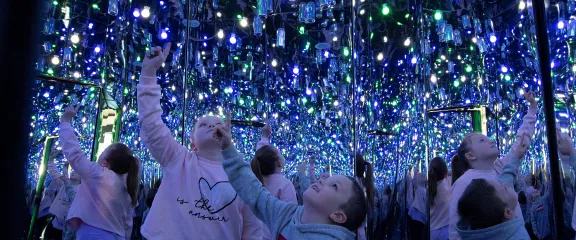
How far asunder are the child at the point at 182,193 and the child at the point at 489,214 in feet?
3.67

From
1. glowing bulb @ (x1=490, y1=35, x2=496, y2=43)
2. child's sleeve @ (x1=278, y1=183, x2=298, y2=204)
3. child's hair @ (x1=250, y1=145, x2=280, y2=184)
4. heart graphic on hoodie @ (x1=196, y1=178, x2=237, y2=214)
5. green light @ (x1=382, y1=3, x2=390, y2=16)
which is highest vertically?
glowing bulb @ (x1=490, y1=35, x2=496, y2=43)

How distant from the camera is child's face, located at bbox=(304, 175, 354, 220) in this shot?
7.07 ft

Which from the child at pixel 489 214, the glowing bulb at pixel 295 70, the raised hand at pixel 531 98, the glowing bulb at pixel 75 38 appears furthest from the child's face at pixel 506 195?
the glowing bulb at pixel 295 70

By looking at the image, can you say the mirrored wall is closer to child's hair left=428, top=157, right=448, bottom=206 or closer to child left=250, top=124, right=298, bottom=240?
child's hair left=428, top=157, right=448, bottom=206

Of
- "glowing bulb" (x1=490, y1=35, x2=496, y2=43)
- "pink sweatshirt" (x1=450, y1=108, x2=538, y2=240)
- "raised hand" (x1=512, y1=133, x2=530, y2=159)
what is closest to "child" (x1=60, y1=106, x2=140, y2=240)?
"pink sweatshirt" (x1=450, y1=108, x2=538, y2=240)

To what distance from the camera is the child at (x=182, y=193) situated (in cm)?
252

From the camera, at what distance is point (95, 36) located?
4.38m

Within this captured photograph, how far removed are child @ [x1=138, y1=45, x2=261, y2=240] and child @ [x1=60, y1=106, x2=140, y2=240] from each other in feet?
2.98

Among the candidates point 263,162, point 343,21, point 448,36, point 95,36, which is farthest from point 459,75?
point 95,36

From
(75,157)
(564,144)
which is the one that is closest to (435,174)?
(75,157)

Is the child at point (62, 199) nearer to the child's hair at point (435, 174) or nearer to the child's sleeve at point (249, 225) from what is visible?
the child's sleeve at point (249, 225)

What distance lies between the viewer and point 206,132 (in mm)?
2787

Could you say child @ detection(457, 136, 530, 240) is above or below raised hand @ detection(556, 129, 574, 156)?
below

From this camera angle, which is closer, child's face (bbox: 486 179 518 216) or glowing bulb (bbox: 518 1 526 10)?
child's face (bbox: 486 179 518 216)
